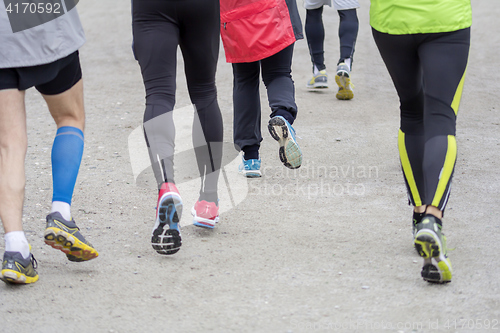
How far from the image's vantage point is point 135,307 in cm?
233

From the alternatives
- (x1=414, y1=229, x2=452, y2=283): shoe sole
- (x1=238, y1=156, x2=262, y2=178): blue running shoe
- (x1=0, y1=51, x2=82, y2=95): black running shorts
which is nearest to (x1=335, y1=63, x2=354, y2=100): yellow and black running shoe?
(x1=238, y1=156, x2=262, y2=178): blue running shoe

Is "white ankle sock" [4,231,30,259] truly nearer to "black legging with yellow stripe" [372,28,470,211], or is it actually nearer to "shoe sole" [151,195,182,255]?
"shoe sole" [151,195,182,255]

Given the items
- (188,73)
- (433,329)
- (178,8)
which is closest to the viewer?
(433,329)

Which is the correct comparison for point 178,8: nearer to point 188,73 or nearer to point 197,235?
point 188,73

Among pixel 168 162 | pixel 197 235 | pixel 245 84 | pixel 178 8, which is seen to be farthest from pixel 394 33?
pixel 245 84

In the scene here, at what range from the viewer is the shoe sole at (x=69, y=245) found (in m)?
2.49

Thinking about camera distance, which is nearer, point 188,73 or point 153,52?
point 153,52

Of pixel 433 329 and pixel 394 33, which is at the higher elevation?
pixel 394 33

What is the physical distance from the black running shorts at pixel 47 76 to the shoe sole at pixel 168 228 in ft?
2.29

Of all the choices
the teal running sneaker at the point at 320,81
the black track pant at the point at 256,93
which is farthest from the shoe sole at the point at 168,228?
the teal running sneaker at the point at 320,81

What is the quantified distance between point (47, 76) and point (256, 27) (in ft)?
4.97

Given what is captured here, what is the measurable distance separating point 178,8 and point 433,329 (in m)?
1.75

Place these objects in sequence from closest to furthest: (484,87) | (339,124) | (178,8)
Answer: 1. (178,8)
2. (339,124)
3. (484,87)

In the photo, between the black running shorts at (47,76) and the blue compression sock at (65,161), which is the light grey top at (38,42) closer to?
the black running shorts at (47,76)
